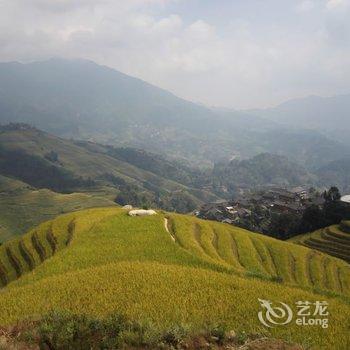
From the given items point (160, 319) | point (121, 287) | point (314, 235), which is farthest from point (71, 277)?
point (314, 235)

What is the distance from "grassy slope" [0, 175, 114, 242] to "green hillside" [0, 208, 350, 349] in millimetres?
106594

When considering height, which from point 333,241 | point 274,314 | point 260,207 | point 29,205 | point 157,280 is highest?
point 274,314

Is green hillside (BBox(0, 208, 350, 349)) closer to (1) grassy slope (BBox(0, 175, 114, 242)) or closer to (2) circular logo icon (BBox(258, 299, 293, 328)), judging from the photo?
(2) circular logo icon (BBox(258, 299, 293, 328))

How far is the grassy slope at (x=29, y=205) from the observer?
145000mm

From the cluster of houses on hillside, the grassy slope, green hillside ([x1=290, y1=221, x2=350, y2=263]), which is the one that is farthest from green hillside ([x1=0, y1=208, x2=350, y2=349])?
the grassy slope

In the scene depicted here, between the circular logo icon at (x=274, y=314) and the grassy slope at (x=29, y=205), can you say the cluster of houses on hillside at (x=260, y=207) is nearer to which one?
the grassy slope at (x=29, y=205)

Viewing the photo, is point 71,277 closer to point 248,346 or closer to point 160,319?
point 160,319

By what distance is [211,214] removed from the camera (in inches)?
5591

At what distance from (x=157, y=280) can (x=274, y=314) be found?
6588 mm

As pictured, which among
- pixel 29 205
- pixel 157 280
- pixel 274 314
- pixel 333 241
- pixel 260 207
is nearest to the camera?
pixel 274 314

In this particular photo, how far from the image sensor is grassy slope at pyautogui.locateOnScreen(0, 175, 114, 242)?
145 m

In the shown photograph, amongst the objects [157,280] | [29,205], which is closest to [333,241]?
[157,280]

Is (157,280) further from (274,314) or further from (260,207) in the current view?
(260,207)

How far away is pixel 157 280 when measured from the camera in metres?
20.8
